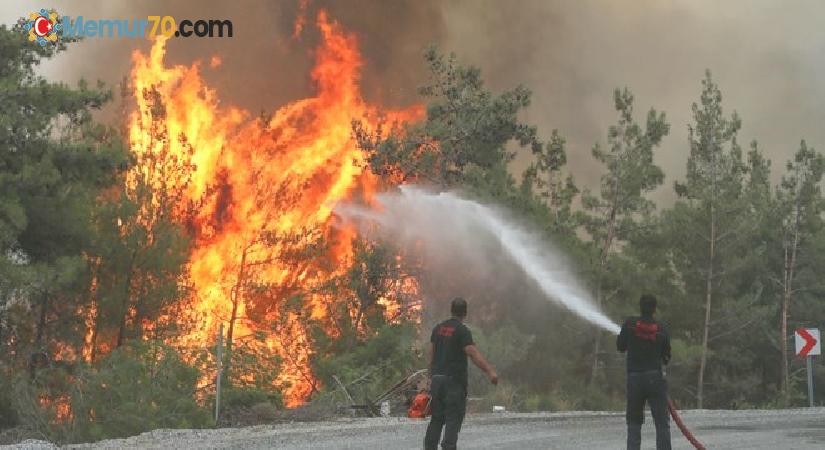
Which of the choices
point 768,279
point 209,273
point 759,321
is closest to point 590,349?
point 759,321

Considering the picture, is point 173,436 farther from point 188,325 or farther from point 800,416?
point 188,325

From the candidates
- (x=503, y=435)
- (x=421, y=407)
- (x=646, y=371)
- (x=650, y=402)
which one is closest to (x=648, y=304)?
(x=646, y=371)

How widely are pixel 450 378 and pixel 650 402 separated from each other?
2.22 meters

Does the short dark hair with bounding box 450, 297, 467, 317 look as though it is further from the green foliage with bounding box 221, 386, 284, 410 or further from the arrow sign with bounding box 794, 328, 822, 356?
the arrow sign with bounding box 794, 328, 822, 356

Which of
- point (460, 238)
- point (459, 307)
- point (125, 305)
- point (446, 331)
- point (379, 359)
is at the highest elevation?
point (460, 238)

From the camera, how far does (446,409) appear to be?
1056 centimetres

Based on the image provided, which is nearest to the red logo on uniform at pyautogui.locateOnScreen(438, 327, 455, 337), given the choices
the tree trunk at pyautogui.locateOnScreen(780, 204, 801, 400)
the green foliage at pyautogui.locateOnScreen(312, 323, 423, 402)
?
the green foliage at pyautogui.locateOnScreen(312, 323, 423, 402)

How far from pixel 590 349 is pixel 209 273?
59.3ft

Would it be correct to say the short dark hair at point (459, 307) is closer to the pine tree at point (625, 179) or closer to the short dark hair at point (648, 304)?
the short dark hair at point (648, 304)

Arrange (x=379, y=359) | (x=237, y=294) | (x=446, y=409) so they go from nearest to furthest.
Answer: (x=446, y=409) < (x=379, y=359) < (x=237, y=294)

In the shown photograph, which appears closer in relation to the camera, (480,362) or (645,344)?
(480,362)

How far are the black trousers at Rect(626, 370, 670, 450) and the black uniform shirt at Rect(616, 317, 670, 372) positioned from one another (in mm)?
98

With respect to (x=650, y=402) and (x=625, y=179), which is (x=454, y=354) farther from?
(x=625, y=179)

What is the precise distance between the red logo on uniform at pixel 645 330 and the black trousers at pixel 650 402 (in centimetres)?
38
